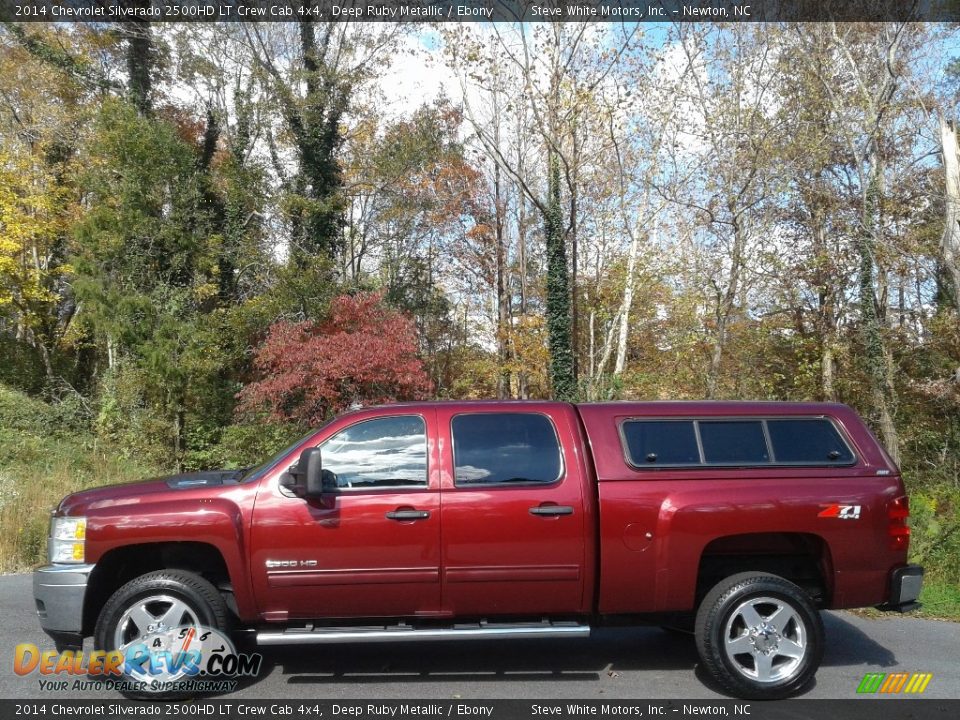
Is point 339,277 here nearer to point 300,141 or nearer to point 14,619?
point 300,141

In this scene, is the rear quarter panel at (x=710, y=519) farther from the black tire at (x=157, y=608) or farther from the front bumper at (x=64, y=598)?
the front bumper at (x=64, y=598)

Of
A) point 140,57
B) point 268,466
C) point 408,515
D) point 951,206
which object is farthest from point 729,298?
point 268,466

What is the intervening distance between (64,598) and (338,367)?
31.9 feet

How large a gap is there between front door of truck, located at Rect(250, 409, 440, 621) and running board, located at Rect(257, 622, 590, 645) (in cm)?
10

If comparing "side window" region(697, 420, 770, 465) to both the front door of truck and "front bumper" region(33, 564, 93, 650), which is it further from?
"front bumper" region(33, 564, 93, 650)

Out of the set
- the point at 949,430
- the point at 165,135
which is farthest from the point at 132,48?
the point at 949,430

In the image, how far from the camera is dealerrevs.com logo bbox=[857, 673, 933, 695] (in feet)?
18.3

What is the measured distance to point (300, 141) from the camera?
1981cm

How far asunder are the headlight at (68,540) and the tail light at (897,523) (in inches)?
211

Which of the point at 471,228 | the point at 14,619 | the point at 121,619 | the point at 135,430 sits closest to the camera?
the point at 121,619

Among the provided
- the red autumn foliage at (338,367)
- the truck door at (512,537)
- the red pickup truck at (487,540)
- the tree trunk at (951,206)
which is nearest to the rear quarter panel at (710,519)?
the red pickup truck at (487,540)

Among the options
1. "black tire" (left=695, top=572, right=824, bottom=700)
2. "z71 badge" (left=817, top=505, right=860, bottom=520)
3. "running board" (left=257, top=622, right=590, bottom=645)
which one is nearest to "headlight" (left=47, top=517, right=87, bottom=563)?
"running board" (left=257, top=622, right=590, bottom=645)

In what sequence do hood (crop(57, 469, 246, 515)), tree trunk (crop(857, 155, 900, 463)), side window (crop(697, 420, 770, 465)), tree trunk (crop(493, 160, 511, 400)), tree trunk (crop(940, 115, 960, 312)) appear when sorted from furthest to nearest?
1. tree trunk (crop(493, 160, 511, 400))
2. tree trunk (crop(857, 155, 900, 463))
3. tree trunk (crop(940, 115, 960, 312))
4. side window (crop(697, 420, 770, 465))
5. hood (crop(57, 469, 246, 515))

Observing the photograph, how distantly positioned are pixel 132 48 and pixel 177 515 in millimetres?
19083
